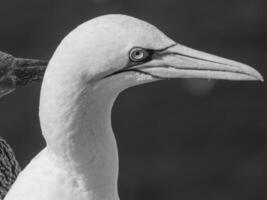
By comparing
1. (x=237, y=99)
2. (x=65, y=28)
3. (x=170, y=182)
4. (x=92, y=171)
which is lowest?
(x=170, y=182)

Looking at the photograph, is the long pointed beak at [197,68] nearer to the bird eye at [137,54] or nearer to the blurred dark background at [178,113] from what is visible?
the bird eye at [137,54]

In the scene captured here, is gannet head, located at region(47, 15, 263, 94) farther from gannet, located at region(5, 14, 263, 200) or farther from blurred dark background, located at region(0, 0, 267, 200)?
blurred dark background, located at region(0, 0, 267, 200)

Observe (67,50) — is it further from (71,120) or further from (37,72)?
(37,72)

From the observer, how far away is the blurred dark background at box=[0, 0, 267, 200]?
13.1m

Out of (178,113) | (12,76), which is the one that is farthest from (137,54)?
(178,113)

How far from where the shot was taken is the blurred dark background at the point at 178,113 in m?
13.1

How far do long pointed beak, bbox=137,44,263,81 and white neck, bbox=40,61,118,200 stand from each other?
30 centimetres

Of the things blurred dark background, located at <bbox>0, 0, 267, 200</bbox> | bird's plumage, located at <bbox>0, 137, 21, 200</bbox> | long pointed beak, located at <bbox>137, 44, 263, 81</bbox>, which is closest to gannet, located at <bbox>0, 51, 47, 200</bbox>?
bird's plumage, located at <bbox>0, 137, 21, 200</bbox>

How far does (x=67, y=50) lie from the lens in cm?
423

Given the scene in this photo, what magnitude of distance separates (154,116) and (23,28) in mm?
2504

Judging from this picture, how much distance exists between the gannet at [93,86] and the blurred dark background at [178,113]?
8178 millimetres

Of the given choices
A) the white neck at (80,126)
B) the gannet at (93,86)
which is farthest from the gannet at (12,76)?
the white neck at (80,126)

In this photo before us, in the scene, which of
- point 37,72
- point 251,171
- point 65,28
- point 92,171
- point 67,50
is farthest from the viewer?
point 65,28

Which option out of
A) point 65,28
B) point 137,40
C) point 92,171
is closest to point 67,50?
point 137,40
